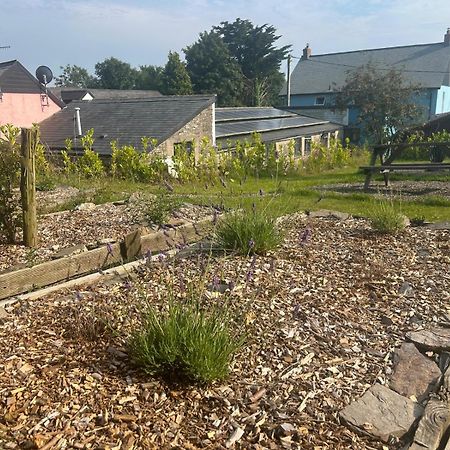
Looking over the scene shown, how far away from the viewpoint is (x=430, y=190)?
10.1m

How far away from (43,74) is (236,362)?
86.6 ft

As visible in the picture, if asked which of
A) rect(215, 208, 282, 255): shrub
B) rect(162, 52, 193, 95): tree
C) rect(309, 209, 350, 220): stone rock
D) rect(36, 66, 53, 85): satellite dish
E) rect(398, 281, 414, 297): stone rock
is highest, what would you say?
rect(162, 52, 193, 95): tree

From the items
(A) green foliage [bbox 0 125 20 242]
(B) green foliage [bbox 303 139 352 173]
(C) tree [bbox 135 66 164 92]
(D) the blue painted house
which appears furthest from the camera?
(C) tree [bbox 135 66 164 92]

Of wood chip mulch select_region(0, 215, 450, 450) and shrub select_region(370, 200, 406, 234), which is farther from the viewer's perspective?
shrub select_region(370, 200, 406, 234)

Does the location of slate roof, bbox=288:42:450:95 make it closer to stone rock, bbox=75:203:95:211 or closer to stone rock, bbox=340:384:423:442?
stone rock, bbox=75:203:95:211

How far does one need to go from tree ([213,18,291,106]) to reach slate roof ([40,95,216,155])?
29.9 m

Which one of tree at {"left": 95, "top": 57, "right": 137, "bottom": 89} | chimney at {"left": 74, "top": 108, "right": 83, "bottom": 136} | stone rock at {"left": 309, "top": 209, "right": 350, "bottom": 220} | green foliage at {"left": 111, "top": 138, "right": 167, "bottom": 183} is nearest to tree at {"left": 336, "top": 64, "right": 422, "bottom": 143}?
chimney at {"left": 74, "top": 108, "right": 83, "bottom": 136}

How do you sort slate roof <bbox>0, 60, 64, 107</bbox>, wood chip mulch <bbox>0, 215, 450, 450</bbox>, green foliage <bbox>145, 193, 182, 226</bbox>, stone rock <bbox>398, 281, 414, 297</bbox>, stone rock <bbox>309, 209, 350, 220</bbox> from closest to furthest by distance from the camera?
wood chip mulch <bbox>0, 215, 450, 450</bbox>, stone rock <bbox>398, 281, 414, 297</bbox>, green foliage <bbox>145, 193, 182, 226</bbox>, stone rock <bbox>309, 209, 350, 220</bbox>, slate roof <bbox>0, 60, 64, 107</bbox>

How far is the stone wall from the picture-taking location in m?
17.4

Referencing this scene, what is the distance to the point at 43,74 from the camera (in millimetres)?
25250

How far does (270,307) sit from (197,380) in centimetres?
103

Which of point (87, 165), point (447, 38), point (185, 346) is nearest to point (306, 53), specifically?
point (447, 38)

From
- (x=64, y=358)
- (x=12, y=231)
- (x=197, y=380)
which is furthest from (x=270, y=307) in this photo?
(x=12, y=231)

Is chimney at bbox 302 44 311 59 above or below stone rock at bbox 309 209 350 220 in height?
above
